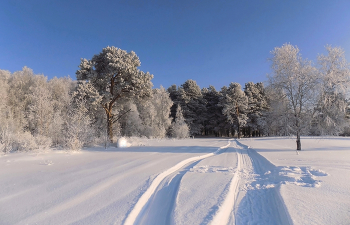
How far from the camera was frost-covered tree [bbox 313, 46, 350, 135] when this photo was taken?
9.55 meters

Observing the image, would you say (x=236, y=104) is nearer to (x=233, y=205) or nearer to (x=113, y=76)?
(x=113, y=76)

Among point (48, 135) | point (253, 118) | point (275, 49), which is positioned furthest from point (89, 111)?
point (253, 118)

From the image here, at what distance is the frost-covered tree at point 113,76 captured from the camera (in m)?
13.7

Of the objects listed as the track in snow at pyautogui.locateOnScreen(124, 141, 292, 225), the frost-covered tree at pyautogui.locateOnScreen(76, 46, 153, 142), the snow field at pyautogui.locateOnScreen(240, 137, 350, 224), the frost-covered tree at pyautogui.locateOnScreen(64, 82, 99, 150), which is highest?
the frost-covered tree at pyautogui.locateOnScreen(76, 46, 153, 142)

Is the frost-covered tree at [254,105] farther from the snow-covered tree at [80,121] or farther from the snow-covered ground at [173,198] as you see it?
the snow-covered ground at [173,198]

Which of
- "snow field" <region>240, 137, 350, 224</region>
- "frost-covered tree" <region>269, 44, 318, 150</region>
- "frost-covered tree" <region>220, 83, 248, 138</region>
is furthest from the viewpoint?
"frost-covered tree" <region>220, 83, 248, 138</region>

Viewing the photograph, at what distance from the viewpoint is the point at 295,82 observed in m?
10.6

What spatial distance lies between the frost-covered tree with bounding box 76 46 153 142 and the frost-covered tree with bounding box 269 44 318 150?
9.74m

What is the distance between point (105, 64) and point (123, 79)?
2113 mm

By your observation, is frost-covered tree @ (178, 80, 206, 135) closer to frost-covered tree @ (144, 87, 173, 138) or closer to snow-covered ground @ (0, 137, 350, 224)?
frost-covered tree @ (144, 87, 173, 138)

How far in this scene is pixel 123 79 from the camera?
46.3ft

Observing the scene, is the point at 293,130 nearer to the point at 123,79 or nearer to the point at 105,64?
the point at 123,79

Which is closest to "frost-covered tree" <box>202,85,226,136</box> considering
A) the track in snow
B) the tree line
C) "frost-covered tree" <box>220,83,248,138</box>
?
"frost-covered tree" <box>220,83,248,138</box>

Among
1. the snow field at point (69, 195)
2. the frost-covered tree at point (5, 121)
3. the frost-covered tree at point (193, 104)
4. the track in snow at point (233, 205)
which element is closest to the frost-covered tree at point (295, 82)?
the track in snow at point (233, 205)
